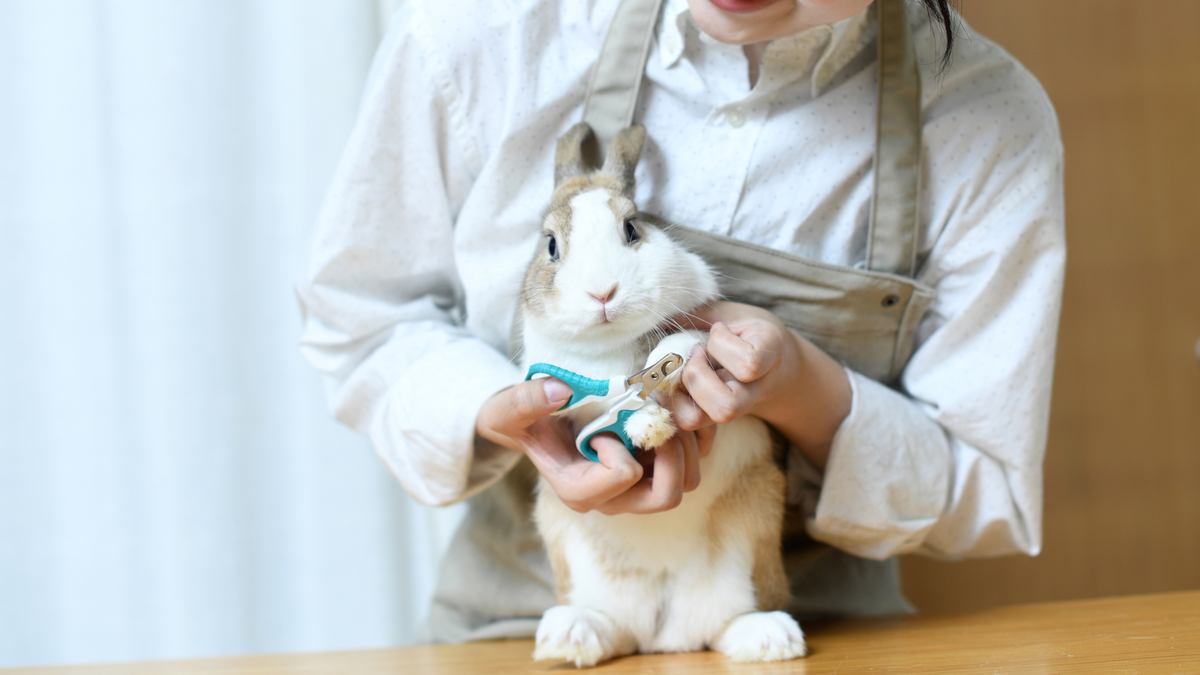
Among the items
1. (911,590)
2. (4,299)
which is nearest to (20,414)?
(4,299)

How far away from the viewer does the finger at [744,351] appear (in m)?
0.74

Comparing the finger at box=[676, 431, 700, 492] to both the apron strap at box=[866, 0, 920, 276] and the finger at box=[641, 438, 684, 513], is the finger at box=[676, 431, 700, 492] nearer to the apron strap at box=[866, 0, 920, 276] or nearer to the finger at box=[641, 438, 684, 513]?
the finger at box=[641, 438, 684, 513]

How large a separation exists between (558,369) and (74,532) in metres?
1.08

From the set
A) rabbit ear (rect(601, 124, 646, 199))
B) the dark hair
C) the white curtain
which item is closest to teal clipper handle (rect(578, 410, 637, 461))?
rabbit ear (rect(601, 124, 646, 199))

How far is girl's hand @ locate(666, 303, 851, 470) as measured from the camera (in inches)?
29.4

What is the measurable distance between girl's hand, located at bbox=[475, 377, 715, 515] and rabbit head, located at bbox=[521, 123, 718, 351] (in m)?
0.07

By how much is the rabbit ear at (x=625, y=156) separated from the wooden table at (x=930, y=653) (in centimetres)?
48

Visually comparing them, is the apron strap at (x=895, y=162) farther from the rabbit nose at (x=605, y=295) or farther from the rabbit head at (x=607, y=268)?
the rabbit nose at (x=605, y=295)

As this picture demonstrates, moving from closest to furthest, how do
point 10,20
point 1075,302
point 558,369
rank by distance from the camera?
point 558,369, point 10,20, point 1075,302

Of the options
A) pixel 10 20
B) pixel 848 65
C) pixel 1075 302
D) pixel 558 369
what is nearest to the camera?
pixel 558 369

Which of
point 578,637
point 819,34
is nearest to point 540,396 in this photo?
point 578,637

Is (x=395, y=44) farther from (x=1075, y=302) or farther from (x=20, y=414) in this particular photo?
(x=1075, y=302)

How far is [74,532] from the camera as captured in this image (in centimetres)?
141

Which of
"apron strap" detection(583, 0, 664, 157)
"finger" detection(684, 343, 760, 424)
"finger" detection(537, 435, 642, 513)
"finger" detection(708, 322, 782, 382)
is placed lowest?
"finger" detection(537, 435, 642, 513)
